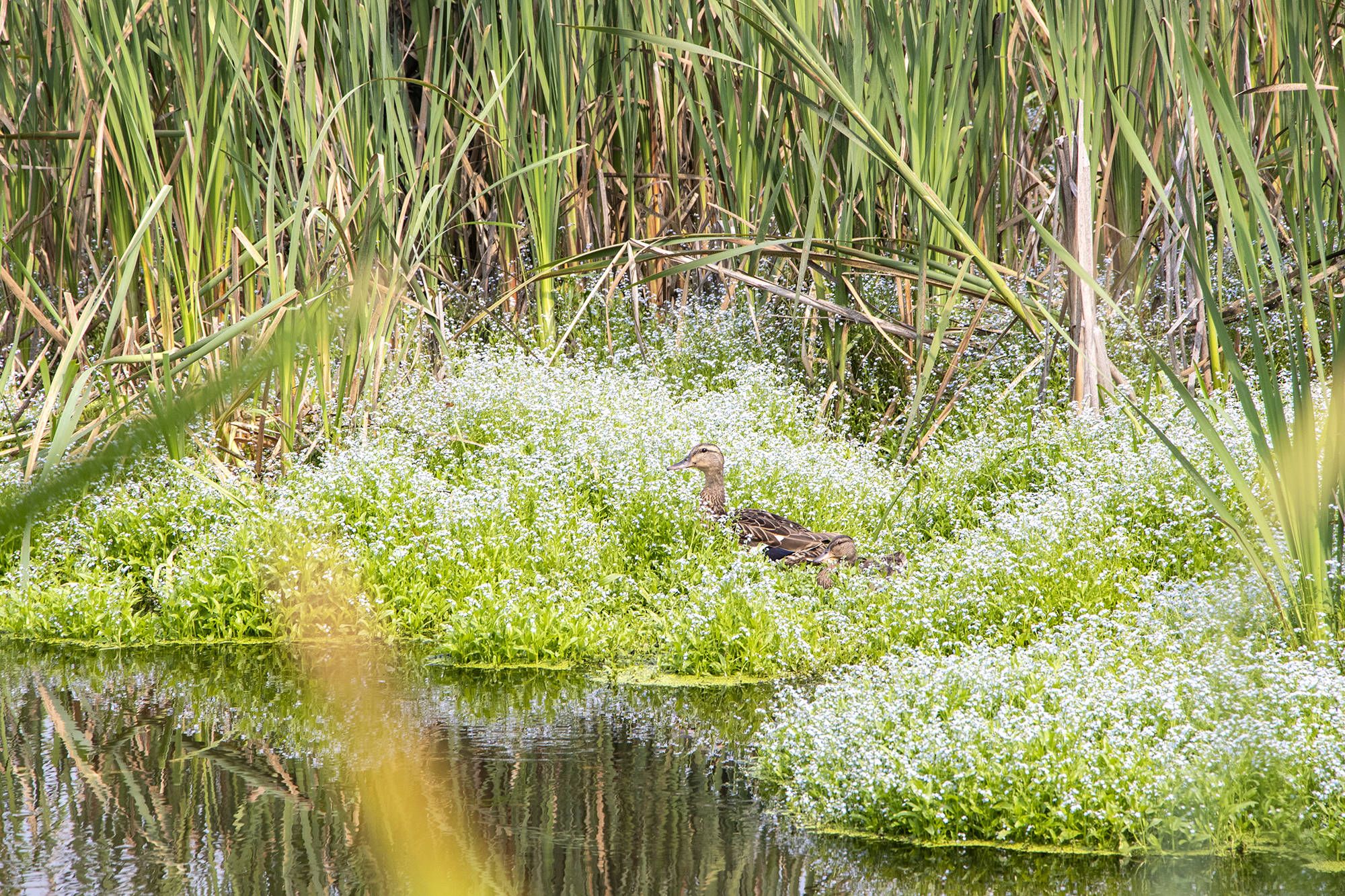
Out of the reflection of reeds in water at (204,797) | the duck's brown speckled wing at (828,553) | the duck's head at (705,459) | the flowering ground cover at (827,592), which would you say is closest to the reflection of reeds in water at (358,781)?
the reflection of reeds in water at (204,797)

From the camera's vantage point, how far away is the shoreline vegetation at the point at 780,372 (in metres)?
3.59

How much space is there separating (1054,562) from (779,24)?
7.93ft

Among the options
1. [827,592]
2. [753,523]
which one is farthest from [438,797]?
[753,523]

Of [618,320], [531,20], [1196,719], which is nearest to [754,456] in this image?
[618,320]

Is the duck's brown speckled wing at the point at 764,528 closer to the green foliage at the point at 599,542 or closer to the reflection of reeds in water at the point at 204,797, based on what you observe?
the green foliage at the point at 599,542

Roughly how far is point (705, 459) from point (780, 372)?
6.91 ft

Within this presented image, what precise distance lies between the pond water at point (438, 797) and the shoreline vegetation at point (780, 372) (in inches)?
6.5

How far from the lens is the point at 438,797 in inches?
147

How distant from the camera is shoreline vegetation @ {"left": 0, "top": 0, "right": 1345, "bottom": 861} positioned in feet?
11.8

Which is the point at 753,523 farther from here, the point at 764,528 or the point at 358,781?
the point at 358,781

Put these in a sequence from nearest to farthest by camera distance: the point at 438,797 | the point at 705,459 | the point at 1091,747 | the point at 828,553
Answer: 1. the point at 1091,747
2. the point at 438,797
3. the point at 828,553
4. the point at 705,459

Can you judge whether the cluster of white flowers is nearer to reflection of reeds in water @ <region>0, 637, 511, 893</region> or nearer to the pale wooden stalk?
reflection of reeds in water @ <region>0, 637, 511, 893</region>

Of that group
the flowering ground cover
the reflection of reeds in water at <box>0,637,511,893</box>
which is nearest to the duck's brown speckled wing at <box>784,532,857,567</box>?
the flowering ground cover

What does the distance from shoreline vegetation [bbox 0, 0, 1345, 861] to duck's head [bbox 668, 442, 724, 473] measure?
23 centimetres
